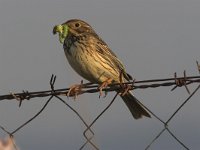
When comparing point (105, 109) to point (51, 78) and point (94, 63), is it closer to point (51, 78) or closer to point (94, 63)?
point (51, 78)

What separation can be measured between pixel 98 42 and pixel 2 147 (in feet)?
21.7

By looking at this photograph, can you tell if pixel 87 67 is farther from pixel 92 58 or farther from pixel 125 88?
pixel 125 88

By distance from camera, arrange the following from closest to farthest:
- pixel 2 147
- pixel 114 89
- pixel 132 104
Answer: pixel 2 147
pixel 114 89
pixel 132 104

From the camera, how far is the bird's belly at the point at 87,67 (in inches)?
284

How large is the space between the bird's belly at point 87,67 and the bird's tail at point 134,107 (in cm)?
53

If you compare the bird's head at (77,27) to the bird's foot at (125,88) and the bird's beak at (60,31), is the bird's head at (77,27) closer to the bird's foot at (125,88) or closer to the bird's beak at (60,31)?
the bird's beak at (60,31)

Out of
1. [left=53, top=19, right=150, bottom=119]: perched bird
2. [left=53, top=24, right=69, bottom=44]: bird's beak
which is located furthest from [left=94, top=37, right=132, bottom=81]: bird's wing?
[left=53, top=24, right=69, bottom=44]: bird's beak

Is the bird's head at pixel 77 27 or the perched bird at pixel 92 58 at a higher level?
the bird's head at pixel 77 27

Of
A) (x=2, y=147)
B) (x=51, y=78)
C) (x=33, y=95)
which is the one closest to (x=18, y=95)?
(x=33, y=95)

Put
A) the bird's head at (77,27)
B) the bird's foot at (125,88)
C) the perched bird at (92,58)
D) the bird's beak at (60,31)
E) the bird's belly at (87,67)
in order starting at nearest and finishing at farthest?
1. the bird's foot at (125,88)
2. the bird's beak at (60,31)
3. the perched bird at (92,58)
4. the bird's belly at (87,67)
5. the bird's head at (77,27)

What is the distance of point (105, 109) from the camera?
3.54 meters

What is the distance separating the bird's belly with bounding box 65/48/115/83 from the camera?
7.21m

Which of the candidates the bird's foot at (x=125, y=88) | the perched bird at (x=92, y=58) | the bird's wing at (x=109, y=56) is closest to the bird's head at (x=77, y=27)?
the perched bird at (x=92, y=58)

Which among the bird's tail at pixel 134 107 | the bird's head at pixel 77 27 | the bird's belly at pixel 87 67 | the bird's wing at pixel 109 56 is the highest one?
the bird's head at pixel 77 27
